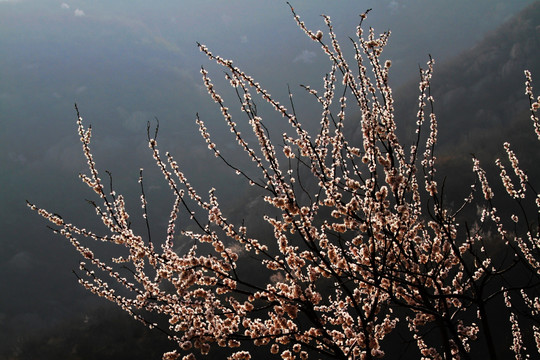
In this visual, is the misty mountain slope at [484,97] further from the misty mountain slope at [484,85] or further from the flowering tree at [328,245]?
the flowering tree at [328,245]

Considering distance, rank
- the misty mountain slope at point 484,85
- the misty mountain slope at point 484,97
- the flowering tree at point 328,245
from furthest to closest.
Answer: the misty mountain slope at point 484,85 → the misty mountain slope at point 484,97 → the flowering tree at point 328,245

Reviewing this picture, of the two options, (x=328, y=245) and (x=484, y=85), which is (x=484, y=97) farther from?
(x=328, y=245)

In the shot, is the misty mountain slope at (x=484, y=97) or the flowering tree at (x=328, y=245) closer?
the flowering tree at (x=328, y=245)

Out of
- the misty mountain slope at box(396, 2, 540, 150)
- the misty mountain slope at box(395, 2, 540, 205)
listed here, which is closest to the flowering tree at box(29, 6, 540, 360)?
the misty mountain slope at box(395, 2, 540, 205)

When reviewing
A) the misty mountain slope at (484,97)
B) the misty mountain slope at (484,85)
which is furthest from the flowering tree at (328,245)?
the misty mountain slope at (484,85)

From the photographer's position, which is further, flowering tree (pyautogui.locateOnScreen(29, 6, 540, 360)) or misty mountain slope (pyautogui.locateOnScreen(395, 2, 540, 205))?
misty mountain slope (pyautogui.locateOnScreen(395, 2, 540, 205))

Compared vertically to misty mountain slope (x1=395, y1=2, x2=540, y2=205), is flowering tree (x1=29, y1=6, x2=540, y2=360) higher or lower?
lower

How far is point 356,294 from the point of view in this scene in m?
2.89

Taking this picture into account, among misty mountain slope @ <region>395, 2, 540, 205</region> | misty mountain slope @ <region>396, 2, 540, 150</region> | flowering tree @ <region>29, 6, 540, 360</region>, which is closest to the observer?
flowering tree @ <region>29, 6, 540, 360</region>

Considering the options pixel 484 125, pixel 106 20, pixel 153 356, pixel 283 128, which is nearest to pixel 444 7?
pixel 283 128

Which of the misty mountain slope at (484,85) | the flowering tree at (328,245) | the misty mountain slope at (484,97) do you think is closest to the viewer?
the flowering tree at (328,245)

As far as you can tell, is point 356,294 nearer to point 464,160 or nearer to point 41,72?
point 464,160

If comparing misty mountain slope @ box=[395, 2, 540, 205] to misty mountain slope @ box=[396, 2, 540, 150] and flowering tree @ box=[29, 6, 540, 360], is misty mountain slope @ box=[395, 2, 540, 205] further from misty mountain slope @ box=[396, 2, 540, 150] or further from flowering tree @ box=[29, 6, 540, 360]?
flowering tree @ box=[29, 6, 540, 360]

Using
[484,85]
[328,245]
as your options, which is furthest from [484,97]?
[328,245]
